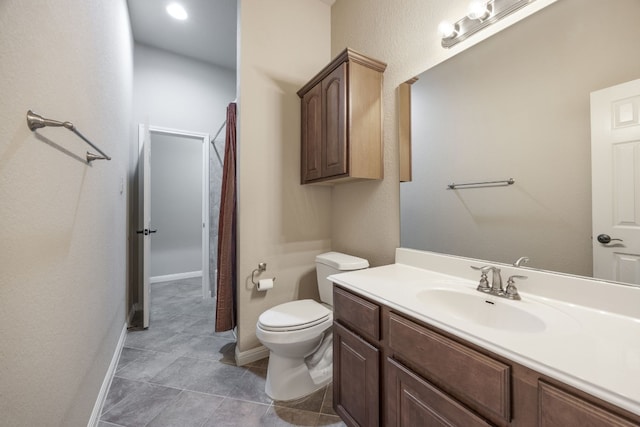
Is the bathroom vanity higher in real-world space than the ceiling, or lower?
lower

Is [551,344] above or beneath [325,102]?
beneath

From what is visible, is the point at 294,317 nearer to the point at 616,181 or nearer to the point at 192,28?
the point at 616,181

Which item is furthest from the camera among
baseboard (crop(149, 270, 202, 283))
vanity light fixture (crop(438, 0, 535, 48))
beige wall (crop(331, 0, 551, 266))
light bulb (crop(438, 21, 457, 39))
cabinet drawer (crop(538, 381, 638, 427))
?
baseboard (crop(149, 270, 202, 283))

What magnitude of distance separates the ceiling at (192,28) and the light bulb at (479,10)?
2195 millimetres

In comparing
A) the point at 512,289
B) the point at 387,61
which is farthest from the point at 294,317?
the point at 387,61

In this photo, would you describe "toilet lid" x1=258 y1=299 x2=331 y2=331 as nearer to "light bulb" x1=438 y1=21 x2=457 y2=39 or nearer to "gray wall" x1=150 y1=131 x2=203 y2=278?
"light bulb" x1=438 y1=21 x2=457 y2=39

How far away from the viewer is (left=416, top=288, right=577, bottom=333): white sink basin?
851mm

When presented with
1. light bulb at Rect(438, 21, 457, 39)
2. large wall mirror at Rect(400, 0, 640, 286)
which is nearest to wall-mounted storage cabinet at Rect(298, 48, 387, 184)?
large wall mirror at Rect(400, 0, 640, 286)

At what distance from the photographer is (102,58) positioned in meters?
1.46

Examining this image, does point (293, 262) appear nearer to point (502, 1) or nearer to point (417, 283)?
point (417, 283)

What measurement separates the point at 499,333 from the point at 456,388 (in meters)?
0.22

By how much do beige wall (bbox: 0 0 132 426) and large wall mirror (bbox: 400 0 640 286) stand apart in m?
1.69

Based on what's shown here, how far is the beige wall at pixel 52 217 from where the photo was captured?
0.66m

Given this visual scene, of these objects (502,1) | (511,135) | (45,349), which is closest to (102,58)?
(45,349)
